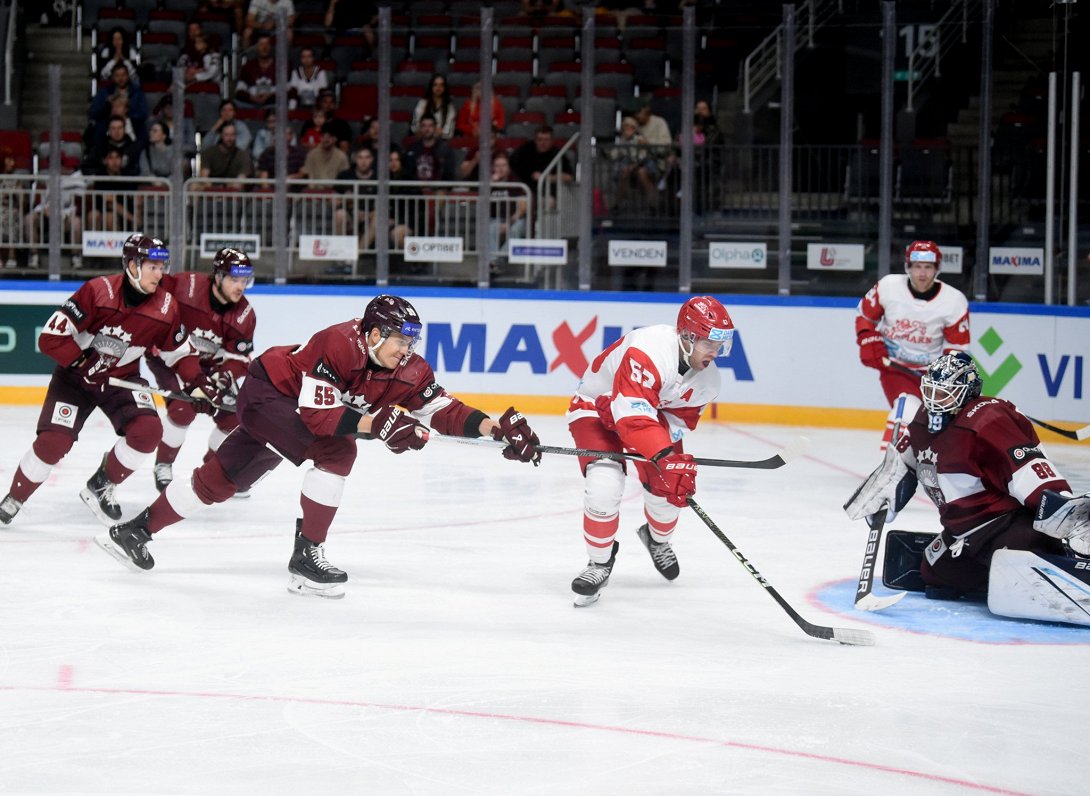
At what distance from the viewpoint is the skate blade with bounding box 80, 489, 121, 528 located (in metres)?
5.51

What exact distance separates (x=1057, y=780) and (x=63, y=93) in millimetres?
8818

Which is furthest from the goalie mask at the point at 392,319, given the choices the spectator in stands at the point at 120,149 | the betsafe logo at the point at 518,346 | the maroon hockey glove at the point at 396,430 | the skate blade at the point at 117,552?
the spectator in stands at the point at 120,149

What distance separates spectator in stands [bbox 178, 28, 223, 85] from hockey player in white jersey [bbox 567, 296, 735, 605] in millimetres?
5938

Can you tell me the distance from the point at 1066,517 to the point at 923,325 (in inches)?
114

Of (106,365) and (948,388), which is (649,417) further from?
(106,365)

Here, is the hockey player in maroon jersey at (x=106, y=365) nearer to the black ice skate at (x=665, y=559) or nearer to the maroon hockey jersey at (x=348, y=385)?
the maroon hockey jersey at (x=348, y=385)

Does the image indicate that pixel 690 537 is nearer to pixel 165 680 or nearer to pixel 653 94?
pixel 165 680

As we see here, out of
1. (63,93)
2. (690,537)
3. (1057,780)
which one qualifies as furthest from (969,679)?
(63,93)

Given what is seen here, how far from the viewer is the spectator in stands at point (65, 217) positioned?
9297 millimetres

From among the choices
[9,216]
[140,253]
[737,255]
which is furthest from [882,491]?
[9,216]

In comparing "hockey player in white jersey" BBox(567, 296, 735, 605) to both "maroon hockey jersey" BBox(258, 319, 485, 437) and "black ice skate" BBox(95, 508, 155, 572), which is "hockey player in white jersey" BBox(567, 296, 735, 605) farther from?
"black ice skate" BBox(95, 508, 155, 572)

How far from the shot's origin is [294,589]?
4.48 metres

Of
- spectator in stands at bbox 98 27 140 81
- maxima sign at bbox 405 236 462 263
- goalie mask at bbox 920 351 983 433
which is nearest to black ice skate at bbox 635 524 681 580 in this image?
goalie mask at bbox 920 351 983 433

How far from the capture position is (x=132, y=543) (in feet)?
15.3
